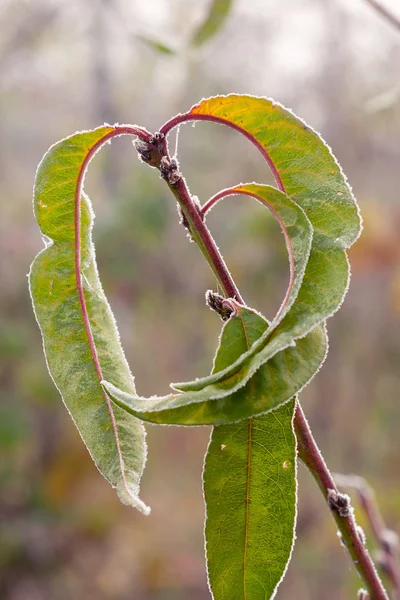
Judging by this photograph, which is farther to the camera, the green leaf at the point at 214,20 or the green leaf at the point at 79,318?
the green leaf at the point at 214,20

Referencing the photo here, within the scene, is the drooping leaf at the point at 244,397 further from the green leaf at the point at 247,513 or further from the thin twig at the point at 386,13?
the thin twig at the point at 386,13

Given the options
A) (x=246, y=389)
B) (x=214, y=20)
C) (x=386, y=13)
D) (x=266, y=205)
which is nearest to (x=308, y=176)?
(x=266, y=205)

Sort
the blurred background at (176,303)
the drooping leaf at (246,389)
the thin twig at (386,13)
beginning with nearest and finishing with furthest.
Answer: the drooping leaf at (246,389), the thin twig at (386,13), the blurred background at (176,303)

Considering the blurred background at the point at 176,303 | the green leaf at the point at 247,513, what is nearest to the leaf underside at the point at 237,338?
the green leaf at the point at 247,513

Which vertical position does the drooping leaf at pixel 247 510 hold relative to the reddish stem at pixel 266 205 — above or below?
below

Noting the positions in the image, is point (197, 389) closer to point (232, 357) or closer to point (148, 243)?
point (232, 357)
